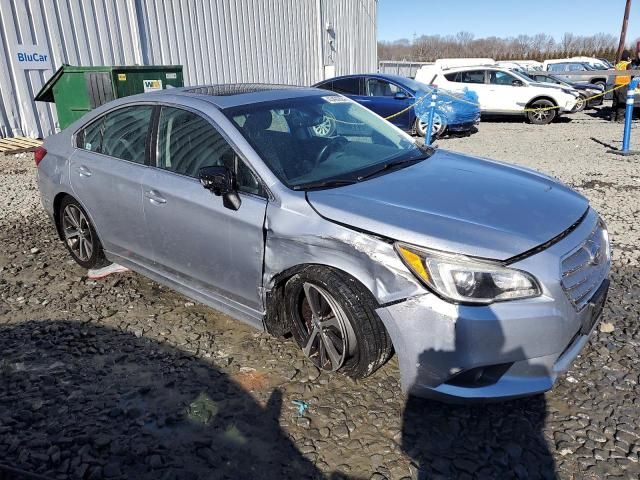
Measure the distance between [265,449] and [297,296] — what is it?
0.79m

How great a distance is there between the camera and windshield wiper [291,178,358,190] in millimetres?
2777

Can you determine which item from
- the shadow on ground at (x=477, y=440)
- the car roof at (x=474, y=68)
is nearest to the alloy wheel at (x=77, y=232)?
the shadow on ground at (x=477, y=440)

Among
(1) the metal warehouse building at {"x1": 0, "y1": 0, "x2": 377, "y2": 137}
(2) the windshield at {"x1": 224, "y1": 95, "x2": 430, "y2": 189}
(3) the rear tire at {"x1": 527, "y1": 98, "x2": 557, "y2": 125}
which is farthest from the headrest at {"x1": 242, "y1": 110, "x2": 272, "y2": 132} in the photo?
(3) the rear tire at {"x1": 527, "y1": 98, "x2": 557, "y2": 125}

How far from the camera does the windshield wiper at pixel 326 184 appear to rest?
2.78m

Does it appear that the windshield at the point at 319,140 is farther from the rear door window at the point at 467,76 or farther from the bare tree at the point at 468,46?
the bare tree at the point at 468,46

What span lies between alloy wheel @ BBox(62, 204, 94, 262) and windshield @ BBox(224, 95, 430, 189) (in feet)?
5.85

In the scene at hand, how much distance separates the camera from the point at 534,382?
7.42 ft

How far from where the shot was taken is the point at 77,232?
4191 millimetres

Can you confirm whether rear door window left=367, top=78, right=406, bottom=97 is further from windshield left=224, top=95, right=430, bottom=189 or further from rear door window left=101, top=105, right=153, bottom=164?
rear door window left=101, top=105, right=153, bottom=164

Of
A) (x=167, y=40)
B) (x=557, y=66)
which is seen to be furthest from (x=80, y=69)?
(x=557, y=66)

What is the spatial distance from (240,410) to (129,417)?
56 cm

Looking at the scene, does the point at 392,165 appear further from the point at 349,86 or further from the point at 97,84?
the point at 349,86

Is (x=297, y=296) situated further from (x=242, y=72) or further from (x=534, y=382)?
(x=242, y=72)

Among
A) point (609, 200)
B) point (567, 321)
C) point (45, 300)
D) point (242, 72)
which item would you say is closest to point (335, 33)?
point (242, 72)
